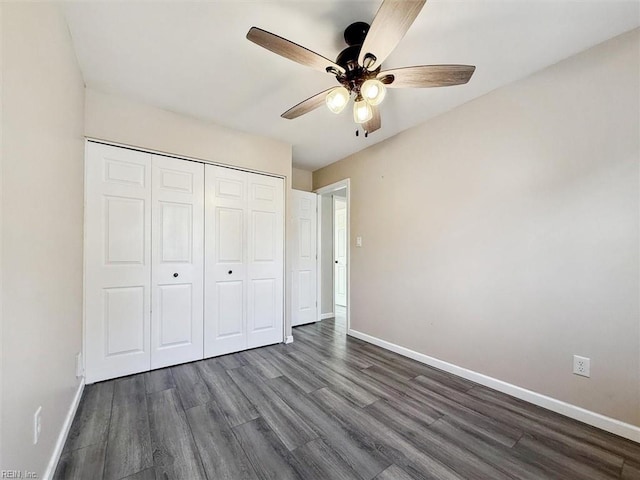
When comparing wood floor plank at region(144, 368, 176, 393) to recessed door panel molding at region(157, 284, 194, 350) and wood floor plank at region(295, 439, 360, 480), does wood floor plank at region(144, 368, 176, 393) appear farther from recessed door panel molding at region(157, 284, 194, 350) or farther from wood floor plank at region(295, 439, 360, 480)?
wood floor plank at region(295, 439, 360, 480)

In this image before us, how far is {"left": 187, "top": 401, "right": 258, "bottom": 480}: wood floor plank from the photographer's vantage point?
4.35 feet

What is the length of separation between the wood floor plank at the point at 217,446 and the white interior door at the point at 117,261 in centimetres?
98

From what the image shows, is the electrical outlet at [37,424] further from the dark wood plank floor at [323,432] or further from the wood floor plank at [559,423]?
the wood floor plank at [559,423]

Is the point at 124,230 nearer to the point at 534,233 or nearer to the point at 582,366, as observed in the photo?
the point at 534,233

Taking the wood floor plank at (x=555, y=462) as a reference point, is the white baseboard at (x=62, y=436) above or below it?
above

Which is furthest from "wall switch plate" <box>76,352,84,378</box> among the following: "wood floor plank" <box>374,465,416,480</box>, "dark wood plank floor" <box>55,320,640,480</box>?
"wood floor plank" <box>374,465,416,480</box>

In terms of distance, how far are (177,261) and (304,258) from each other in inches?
73.2

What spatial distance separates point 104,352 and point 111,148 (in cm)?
175

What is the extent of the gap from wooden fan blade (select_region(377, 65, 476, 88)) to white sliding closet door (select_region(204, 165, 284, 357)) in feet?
6.37

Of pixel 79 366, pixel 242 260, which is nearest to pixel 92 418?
pixel 79 366

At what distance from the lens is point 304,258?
4.02 metres

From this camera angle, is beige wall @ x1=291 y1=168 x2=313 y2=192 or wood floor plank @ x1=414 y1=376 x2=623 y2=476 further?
beige wall @ x1=291 y1=168 x2=313 y2=192

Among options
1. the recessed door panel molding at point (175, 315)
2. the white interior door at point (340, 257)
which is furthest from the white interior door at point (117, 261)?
the white interior door at point (340, 257)

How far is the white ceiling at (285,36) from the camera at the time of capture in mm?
1457
